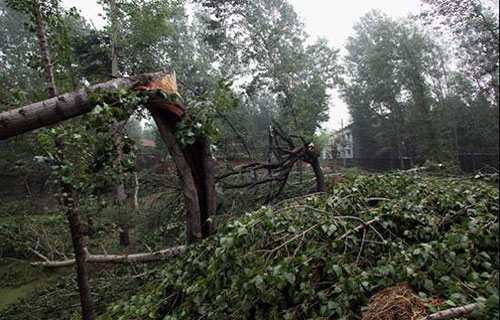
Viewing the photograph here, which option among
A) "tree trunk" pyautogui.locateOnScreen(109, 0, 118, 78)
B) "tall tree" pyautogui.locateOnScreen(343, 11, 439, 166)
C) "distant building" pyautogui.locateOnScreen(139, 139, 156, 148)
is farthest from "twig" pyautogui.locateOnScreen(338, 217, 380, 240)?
"tall tree" pyautogui.locateOnScreen(343, 11, 439, 166)

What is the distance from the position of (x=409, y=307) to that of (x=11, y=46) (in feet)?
81.6

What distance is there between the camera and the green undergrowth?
1338mm

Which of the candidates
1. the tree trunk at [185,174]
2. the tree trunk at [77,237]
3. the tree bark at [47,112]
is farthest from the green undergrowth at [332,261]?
the tree bark at [47,112]

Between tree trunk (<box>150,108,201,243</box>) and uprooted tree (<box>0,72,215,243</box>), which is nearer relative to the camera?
uprooted tree (<box>0,72,215,243</box>)

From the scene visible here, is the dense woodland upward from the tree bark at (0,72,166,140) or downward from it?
downward

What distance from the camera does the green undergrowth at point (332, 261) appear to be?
134 centimetres

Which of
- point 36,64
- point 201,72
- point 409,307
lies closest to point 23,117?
point 36,64

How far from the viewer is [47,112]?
1.81 m

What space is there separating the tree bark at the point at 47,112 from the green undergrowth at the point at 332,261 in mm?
1182

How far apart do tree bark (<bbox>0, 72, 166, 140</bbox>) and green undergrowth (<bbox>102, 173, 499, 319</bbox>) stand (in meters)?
1.18

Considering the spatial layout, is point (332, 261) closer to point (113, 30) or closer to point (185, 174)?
point (185, 174)

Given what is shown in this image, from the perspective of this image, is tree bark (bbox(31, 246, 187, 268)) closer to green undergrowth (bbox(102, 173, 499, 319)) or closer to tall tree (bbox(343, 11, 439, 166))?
green undergrowth (bbox(102, 173, 499, 319))

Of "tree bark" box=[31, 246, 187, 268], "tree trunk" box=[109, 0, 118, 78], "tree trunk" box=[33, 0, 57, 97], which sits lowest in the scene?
"tree bark" box=[31, 246, 187, 268]

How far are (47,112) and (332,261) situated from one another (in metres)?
1.84
